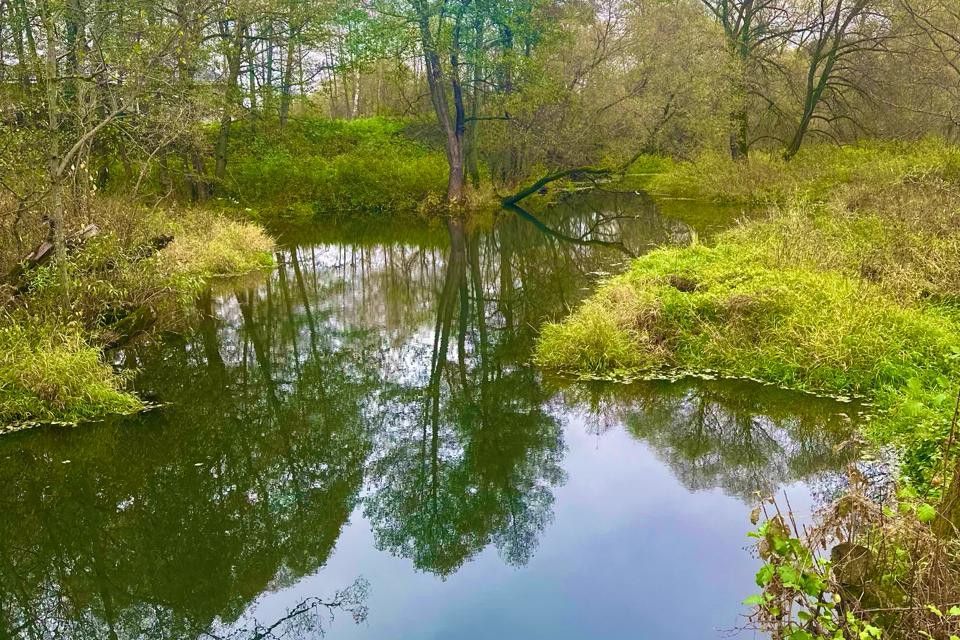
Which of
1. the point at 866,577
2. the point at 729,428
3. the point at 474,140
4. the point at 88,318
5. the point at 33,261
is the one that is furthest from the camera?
the point at 474,140

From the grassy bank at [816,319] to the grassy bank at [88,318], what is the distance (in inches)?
190

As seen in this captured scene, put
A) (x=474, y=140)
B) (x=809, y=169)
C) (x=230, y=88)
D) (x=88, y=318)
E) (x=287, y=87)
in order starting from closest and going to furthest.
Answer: (x=88, y=318)
(x=230, y=88)
(x=809, y=169)
(x=287, y=87)
(x=474, y=140)

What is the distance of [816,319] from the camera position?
8.05 m

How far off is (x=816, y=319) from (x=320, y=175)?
21.3 meters

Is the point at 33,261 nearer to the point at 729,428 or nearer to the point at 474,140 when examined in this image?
the point at 729,428

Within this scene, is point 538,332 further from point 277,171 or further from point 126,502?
point 277,171

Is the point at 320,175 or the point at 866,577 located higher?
the point at 320,175

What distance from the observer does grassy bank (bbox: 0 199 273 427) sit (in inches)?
269

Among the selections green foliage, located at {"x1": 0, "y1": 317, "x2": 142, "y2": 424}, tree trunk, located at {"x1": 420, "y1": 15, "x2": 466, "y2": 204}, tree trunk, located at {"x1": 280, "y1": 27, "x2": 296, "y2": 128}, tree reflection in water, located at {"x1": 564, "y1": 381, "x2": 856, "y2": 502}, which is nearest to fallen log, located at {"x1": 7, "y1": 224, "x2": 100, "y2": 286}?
green foliage, located at {"x1": 0, "y1": 317, "x2": 142, "y2": 424}

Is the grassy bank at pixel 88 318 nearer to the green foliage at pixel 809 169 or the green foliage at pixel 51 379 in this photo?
the green foliage at pixel 51 379

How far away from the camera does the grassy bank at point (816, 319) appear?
22.6 ft

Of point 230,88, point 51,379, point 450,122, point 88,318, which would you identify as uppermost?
point 230,88

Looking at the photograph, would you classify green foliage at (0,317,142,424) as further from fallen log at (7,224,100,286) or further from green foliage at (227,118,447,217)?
green foliage at (227,118,447,217)

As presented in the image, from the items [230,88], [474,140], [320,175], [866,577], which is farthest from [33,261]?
[474,140]
